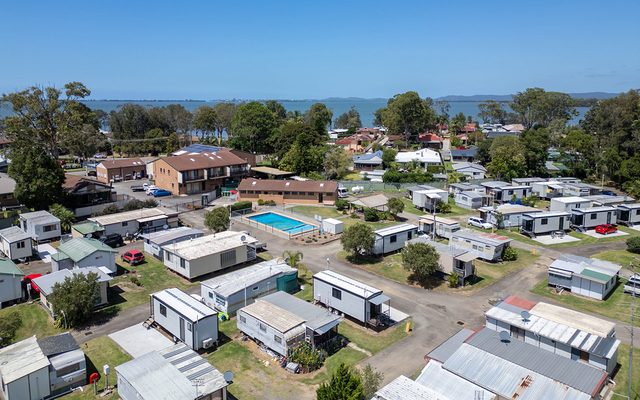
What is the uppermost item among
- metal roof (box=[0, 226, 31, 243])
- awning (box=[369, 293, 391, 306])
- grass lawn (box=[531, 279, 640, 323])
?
metal roof (box=[0, 226, 31, 243])

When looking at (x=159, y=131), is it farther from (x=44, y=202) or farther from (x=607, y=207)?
(x=607, y=207)

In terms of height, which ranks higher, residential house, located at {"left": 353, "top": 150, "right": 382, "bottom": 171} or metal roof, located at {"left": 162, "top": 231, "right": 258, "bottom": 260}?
residential house, located at {"left": 353, "top": 150, "right": 382, "bottom": 171}

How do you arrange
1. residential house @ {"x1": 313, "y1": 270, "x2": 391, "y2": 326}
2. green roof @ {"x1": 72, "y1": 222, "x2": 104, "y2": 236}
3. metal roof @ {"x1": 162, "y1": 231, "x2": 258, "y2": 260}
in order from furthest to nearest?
green roof @ {"x1": 72, "y1": 222, "x2": 104, "y2": 236}, metal roof @ {"x1": 162, "y1": 231, "x2": 258, "y2": 260}, residential house @ {"x1": 313, "y1": 270, "x2": 391, "y2": 326}

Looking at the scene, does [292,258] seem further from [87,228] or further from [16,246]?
[16,246]

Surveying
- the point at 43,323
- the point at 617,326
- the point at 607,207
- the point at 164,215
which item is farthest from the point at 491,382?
the point at 607,207

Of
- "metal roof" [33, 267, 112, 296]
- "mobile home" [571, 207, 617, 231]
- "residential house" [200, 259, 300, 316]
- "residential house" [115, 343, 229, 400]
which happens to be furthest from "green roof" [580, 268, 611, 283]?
"metal roof" [33, 267, 112, 296]

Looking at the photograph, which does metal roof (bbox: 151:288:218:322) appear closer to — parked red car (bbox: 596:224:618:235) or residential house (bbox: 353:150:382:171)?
parked red car (bbox: 596:224:618:235)

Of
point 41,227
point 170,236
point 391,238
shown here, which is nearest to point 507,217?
point 391,238
